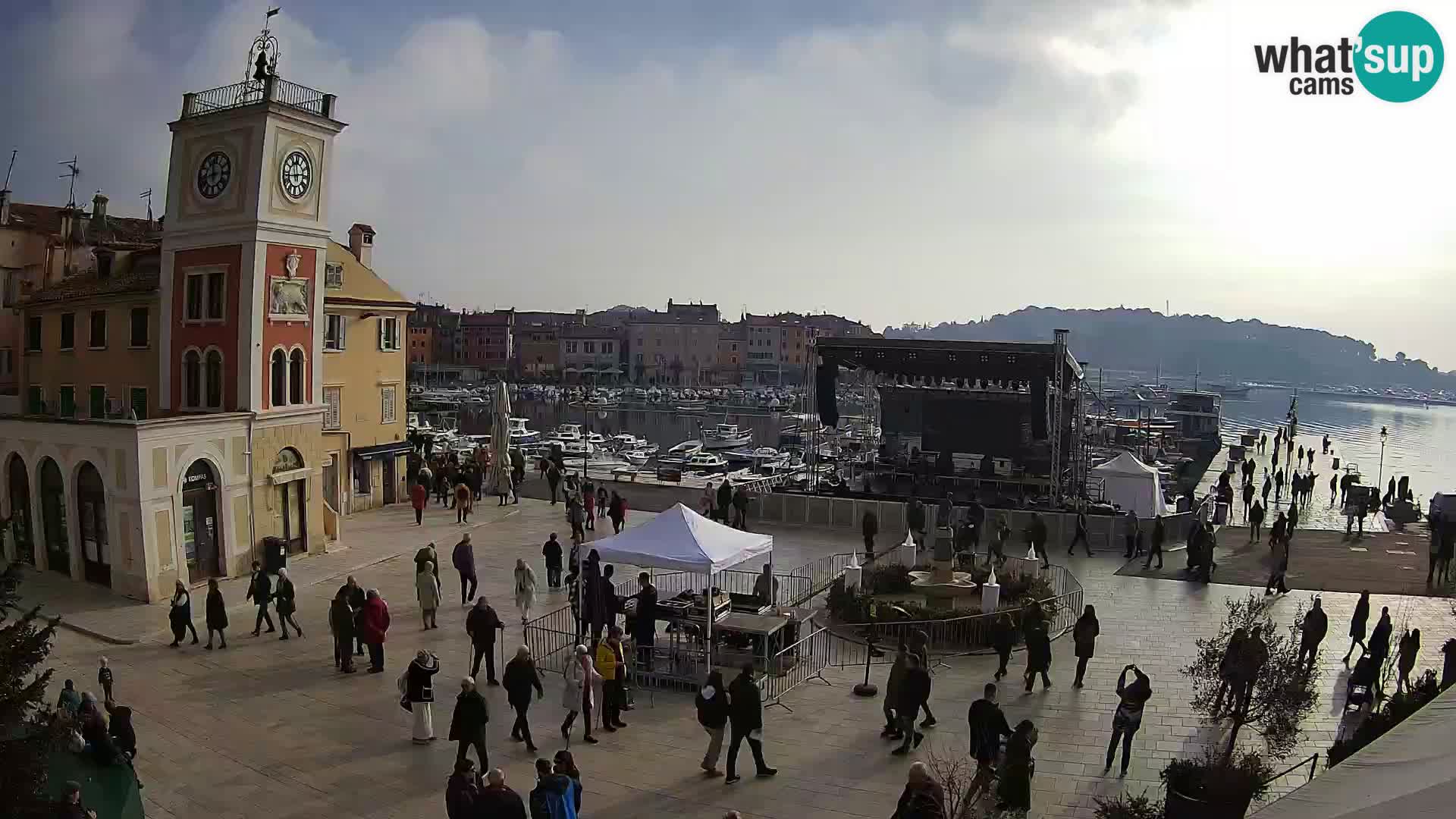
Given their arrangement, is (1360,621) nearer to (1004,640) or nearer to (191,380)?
(1004,640)

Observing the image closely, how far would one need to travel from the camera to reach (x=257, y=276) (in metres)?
22.4

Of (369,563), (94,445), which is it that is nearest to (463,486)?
(369,563)

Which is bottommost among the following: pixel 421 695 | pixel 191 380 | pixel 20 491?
pixel 421 695

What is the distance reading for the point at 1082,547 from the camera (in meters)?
25.2

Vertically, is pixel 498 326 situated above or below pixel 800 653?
above

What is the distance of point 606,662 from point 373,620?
14.1 feet

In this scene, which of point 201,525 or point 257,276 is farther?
point 257,276

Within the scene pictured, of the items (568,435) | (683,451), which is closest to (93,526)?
(683,451)

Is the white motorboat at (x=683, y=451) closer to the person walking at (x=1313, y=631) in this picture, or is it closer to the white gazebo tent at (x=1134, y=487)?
the white gazebo tent at (x=1134, y=487)

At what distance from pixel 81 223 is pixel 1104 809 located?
110ft

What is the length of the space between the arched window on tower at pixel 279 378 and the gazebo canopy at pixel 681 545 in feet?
38.4

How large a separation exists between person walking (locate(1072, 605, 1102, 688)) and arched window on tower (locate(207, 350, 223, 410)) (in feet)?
62.6

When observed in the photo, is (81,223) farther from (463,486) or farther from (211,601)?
(211,601)

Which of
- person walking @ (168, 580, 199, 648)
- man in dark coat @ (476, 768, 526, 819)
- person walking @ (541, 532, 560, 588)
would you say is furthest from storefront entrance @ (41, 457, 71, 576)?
man in dark coat @ (476, 768, 526, 819)
